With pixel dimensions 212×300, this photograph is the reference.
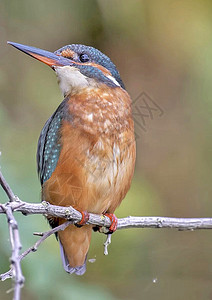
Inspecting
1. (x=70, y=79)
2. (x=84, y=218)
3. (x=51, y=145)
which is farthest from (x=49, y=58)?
(x=84, y=218)

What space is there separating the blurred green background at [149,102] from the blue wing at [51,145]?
1.24 feet

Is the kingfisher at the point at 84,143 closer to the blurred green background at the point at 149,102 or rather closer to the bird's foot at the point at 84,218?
the bird's foot at the point at 84,218

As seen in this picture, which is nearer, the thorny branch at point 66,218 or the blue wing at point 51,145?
the thorny branch at point 66,218

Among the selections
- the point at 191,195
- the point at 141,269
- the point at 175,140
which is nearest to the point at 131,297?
the point at 141,269

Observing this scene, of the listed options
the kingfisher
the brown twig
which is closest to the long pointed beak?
the kingfisher

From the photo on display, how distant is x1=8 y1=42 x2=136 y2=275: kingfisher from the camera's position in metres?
2.52

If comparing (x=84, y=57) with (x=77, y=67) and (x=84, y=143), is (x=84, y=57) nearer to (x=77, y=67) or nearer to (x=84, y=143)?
(x=77, y=67)

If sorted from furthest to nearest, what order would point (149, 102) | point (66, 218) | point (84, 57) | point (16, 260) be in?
point (149, 102) < point (84, 57) < point (66, 218) < point (16, 260)

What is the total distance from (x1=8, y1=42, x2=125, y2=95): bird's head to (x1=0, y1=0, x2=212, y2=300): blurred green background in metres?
0.60

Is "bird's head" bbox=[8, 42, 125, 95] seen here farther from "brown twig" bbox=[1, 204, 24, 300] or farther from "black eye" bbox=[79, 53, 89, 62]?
"brown twig" bbox=[1, 204, 24, 300]

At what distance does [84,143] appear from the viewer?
252cm

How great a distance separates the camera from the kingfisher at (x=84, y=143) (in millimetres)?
2523

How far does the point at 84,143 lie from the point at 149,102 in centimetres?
167

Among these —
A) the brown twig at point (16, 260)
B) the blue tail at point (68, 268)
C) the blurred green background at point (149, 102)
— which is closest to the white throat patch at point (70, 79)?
the blurred green background at point (149, 102)
